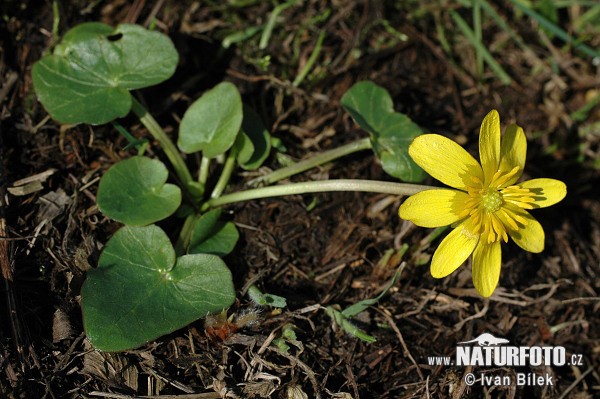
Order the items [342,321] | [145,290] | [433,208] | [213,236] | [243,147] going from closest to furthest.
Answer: [433,208] < [145,290] < [342,321] < [213,236] < [243,147]

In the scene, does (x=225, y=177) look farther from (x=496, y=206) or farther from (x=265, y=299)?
(x=496, y=206)

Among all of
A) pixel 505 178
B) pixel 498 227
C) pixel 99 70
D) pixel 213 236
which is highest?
pixel 99 70

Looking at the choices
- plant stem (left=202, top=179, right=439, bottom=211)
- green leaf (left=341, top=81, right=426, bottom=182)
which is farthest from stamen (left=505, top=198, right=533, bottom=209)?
green leaf (left=341, top=81, right=426, bottom=182)

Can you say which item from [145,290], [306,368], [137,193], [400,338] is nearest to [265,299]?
[306,368]

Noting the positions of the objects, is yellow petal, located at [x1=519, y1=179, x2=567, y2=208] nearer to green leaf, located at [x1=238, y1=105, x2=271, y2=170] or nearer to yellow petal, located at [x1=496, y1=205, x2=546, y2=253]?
yellow petal, located at [x1=496, y1=205, x2=546, y2=253]

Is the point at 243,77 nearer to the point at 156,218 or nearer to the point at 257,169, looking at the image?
the point at 257,169

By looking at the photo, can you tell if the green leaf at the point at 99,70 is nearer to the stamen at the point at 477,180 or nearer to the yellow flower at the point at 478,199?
the yellow flower at the point at 478,199
